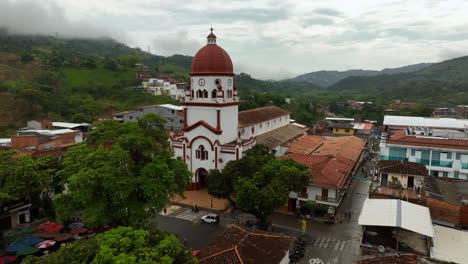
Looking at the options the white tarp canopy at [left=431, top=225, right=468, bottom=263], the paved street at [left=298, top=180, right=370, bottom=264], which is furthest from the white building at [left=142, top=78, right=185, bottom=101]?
the white tarp canopy at [left=431, top=225, right=468, bottom=263]

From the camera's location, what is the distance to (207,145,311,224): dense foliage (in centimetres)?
2192

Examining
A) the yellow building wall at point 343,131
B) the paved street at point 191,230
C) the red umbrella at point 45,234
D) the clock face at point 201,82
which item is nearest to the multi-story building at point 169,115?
the clock face at point 201,82

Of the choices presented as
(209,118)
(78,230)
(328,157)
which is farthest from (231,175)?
(328,157)

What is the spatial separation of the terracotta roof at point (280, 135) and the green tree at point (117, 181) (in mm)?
21163

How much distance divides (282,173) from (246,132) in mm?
16273

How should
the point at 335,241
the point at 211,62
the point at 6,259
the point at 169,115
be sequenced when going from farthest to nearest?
the point at 169,115 → the point at 211,62 → the point at 335,241 → the point at 6,259

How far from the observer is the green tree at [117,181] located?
17.2 metres

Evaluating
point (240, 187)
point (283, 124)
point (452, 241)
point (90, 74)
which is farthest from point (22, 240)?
point (90, 74)

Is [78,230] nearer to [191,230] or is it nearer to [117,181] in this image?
[117,181]

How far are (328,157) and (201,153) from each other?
45.3 ft

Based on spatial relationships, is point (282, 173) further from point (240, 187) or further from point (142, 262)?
point (142, 262)

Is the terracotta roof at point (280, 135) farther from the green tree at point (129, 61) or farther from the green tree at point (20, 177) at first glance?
the green tree at point (129, 61)

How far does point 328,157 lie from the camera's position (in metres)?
34.0

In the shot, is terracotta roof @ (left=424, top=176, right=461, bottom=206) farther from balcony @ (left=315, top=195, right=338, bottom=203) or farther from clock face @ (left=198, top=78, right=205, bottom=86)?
clock face @ (left=198, top=78, right=205, bottom=86)
